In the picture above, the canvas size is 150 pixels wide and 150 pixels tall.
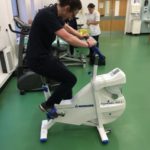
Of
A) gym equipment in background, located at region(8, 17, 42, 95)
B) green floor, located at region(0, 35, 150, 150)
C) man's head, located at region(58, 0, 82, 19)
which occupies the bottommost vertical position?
green floor, located at region(0, 35, 150, 150)

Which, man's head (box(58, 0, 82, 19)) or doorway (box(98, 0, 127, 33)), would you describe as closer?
man's head (box(58, 0, 82, 19))

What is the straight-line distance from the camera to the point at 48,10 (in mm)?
1711

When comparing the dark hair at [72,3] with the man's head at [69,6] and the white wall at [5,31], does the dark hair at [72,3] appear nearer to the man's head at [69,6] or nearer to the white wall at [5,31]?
the man's head at [69,6]

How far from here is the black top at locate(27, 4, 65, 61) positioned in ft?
5.48

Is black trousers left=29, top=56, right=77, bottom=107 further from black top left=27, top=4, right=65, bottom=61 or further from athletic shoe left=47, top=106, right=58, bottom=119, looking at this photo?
athletic shoe left=47, top=106, right=58, bottom=119

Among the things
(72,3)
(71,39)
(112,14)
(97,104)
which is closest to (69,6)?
(72,3)

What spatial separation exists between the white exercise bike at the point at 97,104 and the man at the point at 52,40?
22 centimetres

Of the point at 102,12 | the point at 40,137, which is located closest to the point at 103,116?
the point at 40,137

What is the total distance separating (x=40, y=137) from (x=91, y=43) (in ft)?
4.29

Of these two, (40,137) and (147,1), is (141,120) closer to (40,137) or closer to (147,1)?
(40,137)

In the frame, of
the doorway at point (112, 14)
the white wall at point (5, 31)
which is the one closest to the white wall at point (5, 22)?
the white wall at point (5, 31)

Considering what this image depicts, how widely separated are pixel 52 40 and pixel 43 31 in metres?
0.17

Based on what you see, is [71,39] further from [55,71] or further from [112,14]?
[112,14]

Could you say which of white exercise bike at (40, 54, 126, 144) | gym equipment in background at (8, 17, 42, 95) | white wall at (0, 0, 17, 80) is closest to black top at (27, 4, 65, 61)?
white exercise bike at (40, 54, 126, 144)
